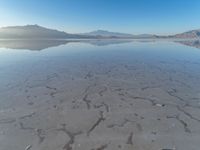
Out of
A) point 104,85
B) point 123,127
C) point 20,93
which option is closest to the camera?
point 123,127

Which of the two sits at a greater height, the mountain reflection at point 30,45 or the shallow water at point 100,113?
the shallow water at point 100,113

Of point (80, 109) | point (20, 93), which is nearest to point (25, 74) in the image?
point (20, 93)

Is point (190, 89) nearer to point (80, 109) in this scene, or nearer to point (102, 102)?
point (102, 102)

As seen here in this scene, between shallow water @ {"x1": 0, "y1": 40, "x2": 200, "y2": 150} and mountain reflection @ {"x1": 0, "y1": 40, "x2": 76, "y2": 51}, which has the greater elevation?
shallow water @ {"x1": 0, "y1": 40, "x2": 200, "y2": 150}

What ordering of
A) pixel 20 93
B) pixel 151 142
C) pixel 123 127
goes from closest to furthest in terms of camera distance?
pixel 151 142 → pixel 123 127 → pixel 20 93

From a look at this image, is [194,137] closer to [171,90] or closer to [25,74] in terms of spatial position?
[171,90]

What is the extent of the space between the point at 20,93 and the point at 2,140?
322cm

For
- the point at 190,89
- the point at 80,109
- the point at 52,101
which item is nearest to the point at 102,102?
the point at 80,109

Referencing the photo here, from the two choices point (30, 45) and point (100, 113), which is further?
point (30, 45)

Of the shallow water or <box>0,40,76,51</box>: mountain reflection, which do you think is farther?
<box>0,40,76,51</box>: mountain reflection

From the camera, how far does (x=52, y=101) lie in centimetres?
630

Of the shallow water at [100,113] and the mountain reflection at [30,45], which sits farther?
the mountain reflection at [30,45]

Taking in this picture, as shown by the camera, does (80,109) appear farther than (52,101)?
No

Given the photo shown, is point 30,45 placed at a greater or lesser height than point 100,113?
lesser
